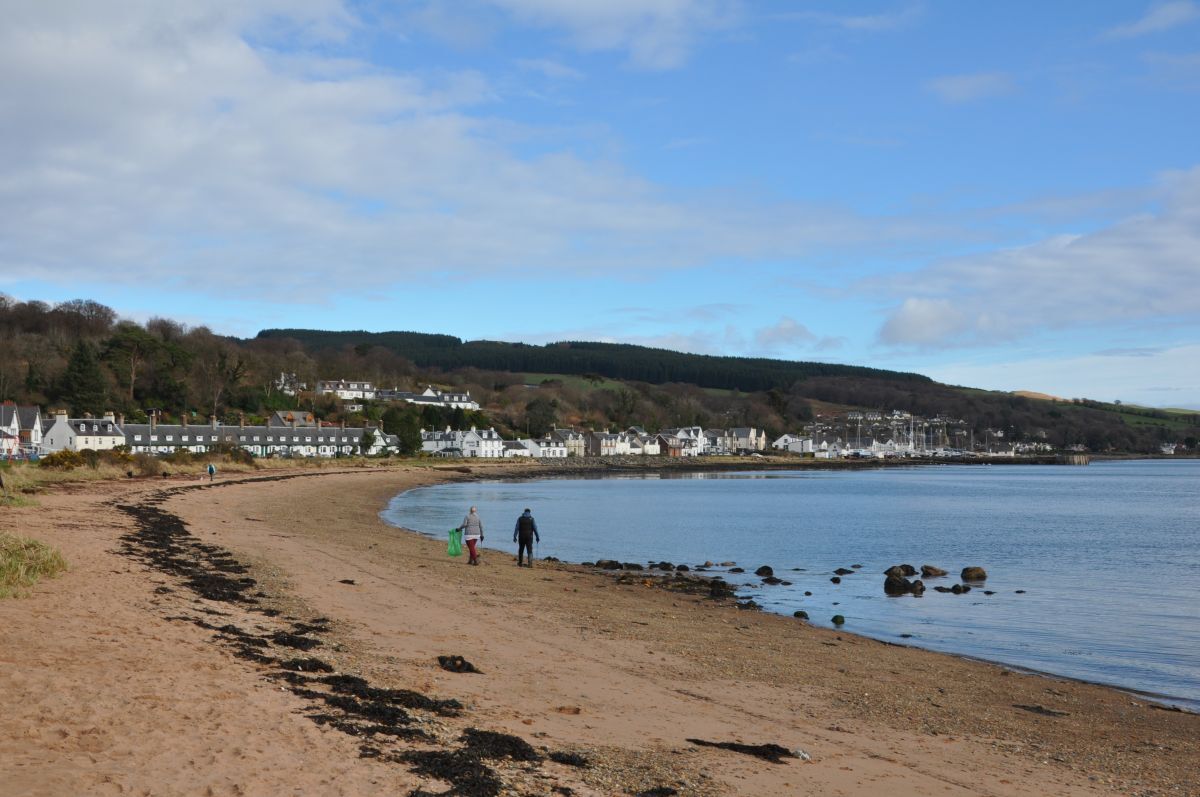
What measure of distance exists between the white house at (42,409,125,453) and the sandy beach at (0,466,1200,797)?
7090 centimetres

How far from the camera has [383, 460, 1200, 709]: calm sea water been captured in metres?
17.3

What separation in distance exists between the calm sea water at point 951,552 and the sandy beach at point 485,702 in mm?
2594

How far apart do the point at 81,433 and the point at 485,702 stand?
279ft

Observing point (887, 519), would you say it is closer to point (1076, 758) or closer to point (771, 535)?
point (771, 535)

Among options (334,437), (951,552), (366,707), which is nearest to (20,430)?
(334,437)

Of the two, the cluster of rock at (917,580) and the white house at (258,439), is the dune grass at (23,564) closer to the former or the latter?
the cluster of rock at (917,580)

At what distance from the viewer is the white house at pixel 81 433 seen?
8019 centimetres

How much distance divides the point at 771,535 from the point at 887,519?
561 inches

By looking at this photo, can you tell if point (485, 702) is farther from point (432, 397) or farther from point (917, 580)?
point (432, 397)

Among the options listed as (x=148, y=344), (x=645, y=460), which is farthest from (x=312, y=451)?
(x=645, y=460)

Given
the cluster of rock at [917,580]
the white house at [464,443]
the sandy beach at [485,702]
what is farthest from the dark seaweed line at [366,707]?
the white house at [464,443]

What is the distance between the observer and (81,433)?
3209 inches

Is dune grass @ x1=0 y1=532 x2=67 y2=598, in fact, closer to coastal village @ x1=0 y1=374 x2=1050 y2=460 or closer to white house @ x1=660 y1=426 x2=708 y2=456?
coastal village @ x1=0 y1=374 x2=1050 y2=460

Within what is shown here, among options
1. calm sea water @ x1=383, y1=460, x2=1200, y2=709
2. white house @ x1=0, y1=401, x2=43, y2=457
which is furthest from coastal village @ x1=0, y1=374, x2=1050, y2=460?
calm sea water @ x1=383, y1=460, x2=1200, y2=709
